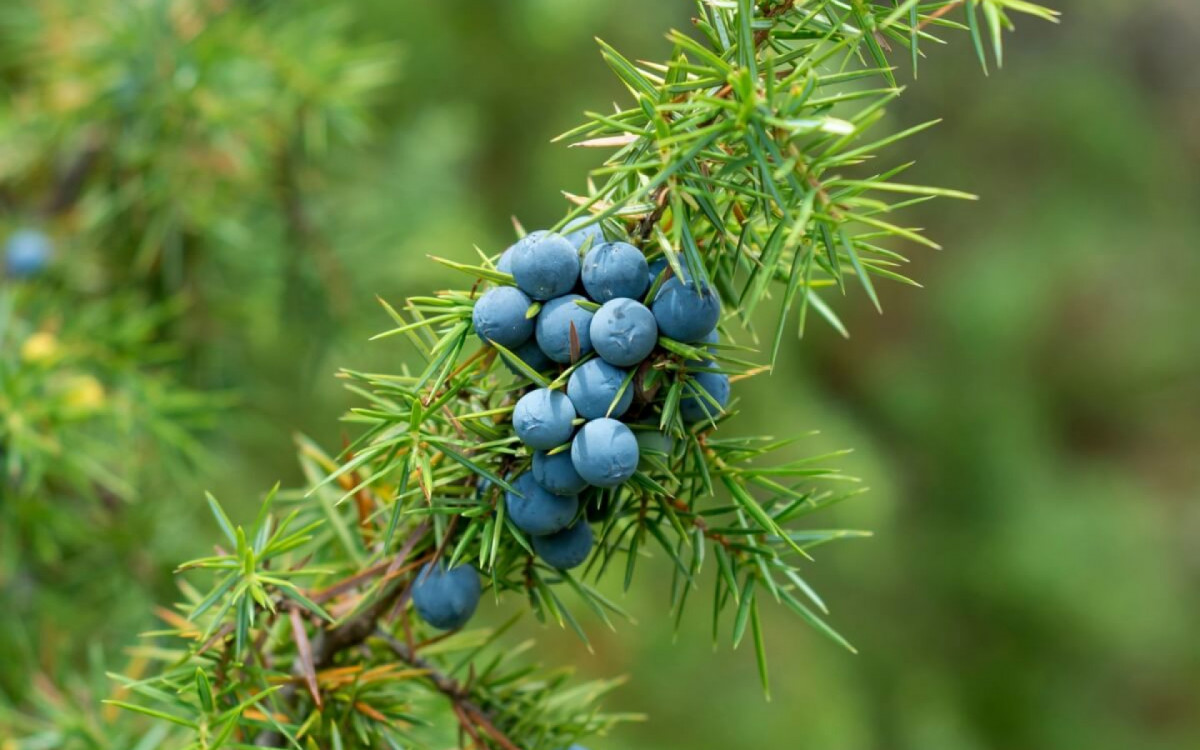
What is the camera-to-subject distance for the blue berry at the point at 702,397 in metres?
0.43

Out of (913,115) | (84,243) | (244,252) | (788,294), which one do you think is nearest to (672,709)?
(244,252)

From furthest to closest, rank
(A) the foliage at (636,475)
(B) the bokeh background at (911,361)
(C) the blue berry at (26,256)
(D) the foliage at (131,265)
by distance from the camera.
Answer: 1. (B) the bokeh background at (911,361)
2. (C) the blue berry at (26,256)
3. (D) the foliage at (131,265)
4. (A) the foliage at (636,475)

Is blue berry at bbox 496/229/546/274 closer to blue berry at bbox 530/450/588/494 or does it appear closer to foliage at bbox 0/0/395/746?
blue berry at bbox 530/450/588/494

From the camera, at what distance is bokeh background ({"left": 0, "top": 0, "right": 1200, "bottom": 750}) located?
1.14 meters

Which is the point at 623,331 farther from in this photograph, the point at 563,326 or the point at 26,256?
the point at 26,256

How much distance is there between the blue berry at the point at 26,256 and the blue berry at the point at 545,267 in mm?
758

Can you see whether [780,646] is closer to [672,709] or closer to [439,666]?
[672,709]

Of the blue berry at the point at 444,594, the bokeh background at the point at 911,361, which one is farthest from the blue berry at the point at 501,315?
the bokeh background at the point at 911,361

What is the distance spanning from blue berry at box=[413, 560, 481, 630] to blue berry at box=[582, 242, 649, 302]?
0.14 meters

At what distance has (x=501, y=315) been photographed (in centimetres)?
42

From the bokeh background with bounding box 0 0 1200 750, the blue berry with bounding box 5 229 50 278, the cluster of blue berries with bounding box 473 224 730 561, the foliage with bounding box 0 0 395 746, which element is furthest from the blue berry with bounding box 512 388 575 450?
the blue berry with bounding box 5 229 50 278

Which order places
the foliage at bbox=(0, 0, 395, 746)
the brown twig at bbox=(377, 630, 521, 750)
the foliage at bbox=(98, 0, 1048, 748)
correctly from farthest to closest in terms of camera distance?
the foliage at bbox=(0, 0, 395, 746) < the brown twig at bbox=(377, 630, 521, 750) < the foliage at bbox=(98, 0, 1048, 748)

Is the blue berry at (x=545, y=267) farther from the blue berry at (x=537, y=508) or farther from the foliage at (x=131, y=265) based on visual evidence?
the foliage at (x=131, y=265)

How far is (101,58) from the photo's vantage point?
1.01m
